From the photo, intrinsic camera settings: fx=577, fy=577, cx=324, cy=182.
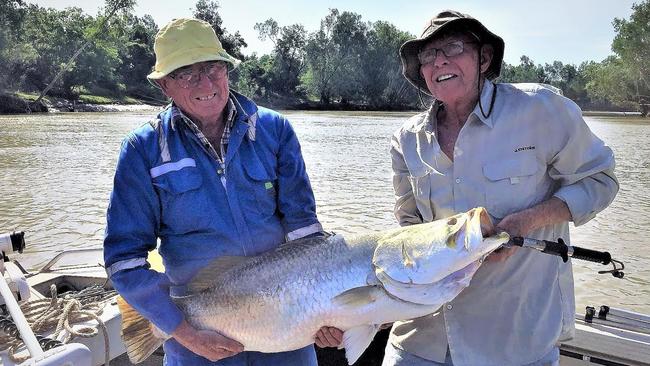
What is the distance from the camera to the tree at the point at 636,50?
67.8 meters

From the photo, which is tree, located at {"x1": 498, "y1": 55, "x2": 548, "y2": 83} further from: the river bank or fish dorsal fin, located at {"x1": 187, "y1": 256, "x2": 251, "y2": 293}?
fish dorsal fin, located at {"x1": 187, "y1": 256, "x2": 251, "y2": 293}

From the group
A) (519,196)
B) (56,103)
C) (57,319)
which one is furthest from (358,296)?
(56,103)

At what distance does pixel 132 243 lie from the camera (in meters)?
2.79

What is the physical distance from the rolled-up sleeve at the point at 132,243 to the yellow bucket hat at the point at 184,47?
426 mm

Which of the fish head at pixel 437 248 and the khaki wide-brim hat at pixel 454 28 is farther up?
the khaki wide-brim hat at pixel 454 28

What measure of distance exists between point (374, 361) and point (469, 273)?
8.49ft

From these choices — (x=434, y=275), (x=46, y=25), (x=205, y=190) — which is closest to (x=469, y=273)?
(x=434, y=275)

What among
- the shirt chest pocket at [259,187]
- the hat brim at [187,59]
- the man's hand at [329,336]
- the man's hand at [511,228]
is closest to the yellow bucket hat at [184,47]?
the hat brim at [187,59]

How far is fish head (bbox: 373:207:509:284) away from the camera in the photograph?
90.9 inches

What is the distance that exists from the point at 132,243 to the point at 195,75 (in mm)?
873

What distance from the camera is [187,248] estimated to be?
2.92m

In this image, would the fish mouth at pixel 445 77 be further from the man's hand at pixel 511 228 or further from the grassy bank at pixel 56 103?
the grassy bank at pixel 56 103

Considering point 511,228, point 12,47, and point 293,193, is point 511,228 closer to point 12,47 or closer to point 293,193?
point 293,193

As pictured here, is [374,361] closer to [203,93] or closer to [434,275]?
[434,275]
